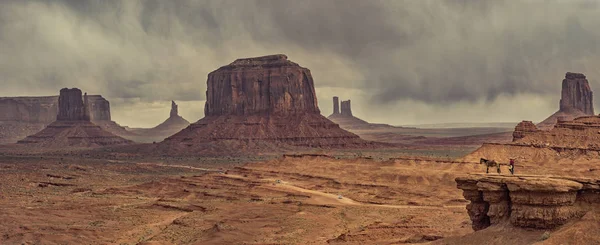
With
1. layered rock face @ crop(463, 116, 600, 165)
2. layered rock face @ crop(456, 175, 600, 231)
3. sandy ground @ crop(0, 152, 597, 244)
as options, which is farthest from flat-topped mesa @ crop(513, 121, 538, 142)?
layered rock face @ crop(456, 175, 600, 231)

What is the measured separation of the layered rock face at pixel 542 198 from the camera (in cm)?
2933

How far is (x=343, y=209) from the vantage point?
6281cm

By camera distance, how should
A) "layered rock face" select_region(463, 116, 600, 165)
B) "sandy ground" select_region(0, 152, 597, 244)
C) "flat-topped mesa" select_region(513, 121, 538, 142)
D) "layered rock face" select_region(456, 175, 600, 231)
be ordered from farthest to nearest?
"flat-topped mesa" select_region(513, 121, 538, 142), "layered rock face" select_region(463, 116, 600, 165), "sandy ground" select_region(0, 152, 597, 244), "layered rock face" select_region(456, 175, 600, 231)

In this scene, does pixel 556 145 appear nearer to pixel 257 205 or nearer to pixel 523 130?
pixel 523 130

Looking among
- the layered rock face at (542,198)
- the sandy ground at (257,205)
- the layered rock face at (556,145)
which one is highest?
the layered rock face at (556,145)

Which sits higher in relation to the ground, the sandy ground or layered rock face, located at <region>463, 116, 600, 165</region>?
layered rock face, located at <region>463, 116, 600, 165</region>

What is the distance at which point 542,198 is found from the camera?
1160 inches

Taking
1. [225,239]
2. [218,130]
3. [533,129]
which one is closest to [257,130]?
[218,130]

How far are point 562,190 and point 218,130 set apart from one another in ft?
569

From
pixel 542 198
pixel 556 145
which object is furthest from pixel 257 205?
pixel 556 145

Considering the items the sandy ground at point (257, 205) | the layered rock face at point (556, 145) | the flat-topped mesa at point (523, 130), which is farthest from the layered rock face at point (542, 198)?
the flat-topped mesa at point (523, 130)

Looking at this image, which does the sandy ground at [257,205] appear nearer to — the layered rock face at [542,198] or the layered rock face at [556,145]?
the layered rock face at [542,198]

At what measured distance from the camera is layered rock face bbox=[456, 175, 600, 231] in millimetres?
29328

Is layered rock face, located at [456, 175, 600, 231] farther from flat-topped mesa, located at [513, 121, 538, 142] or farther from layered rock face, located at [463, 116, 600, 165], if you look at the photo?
flat-topped mesa, located at [513, 121, 538, 142]
